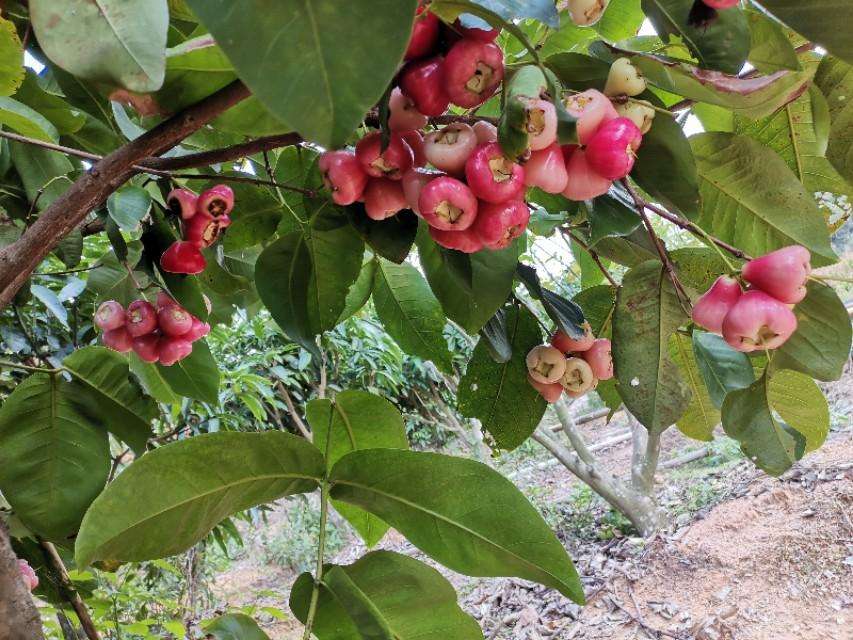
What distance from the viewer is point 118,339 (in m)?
0.73

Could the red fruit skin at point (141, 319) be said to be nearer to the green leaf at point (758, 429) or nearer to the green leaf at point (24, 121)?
the green leaf at point (24, 121)

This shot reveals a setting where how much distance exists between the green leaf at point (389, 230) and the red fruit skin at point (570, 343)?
0.76 feet

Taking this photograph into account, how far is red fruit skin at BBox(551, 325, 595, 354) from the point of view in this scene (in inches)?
25.3

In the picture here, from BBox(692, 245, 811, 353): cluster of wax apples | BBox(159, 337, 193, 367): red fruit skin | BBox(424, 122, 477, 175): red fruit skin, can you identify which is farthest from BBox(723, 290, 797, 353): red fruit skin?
BBox(159, 337, 193, 367): red fruit skin

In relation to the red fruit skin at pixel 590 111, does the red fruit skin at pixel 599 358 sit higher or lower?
lower

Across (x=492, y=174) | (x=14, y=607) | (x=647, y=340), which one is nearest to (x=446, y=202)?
(x=492, y=174)

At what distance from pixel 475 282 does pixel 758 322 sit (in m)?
0.20

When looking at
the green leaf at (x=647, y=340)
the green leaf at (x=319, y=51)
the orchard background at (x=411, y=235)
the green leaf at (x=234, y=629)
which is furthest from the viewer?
the green leaf at (x=647, y=340)

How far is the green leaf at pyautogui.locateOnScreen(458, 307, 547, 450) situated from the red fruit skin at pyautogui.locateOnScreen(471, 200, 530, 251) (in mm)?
281

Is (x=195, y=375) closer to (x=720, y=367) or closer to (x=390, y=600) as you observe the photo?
(x=390, y=600)

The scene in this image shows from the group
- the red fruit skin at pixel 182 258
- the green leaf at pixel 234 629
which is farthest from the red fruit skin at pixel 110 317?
the green leaf at pixel 234 629

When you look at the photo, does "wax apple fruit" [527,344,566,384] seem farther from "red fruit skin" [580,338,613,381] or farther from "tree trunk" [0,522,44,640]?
"tree trunk" [0,522,44,640]

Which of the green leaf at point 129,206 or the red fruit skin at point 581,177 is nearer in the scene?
the red fruit skin at point 581,177

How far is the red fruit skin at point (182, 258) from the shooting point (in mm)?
593
